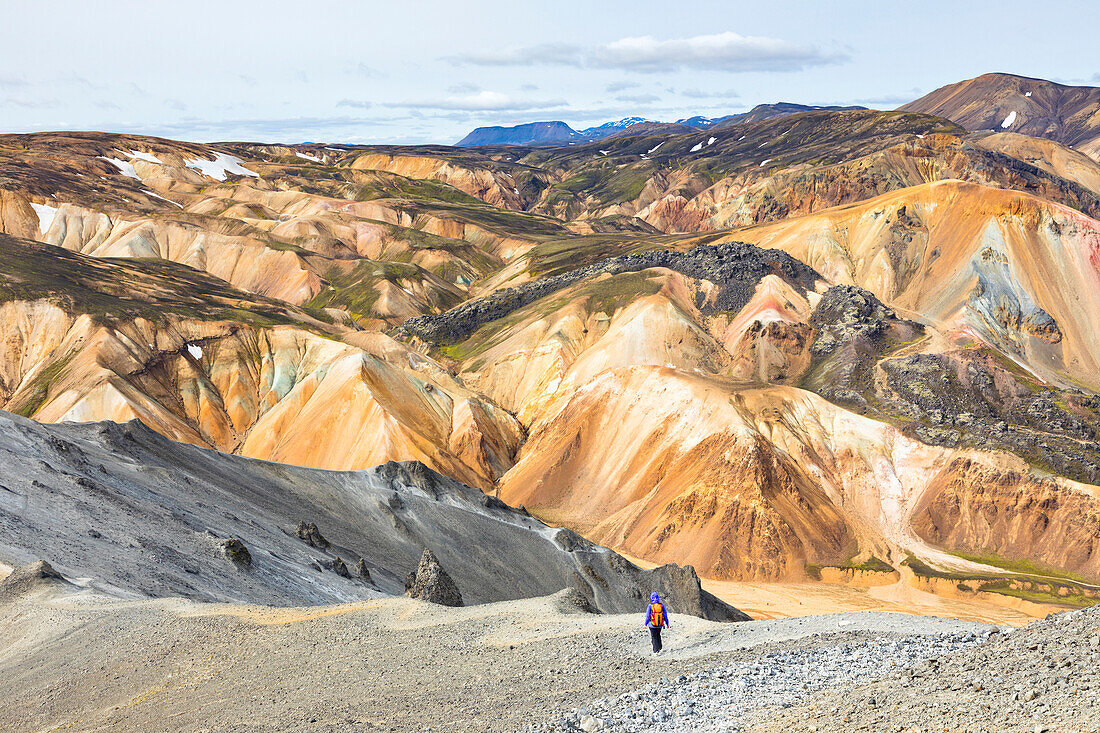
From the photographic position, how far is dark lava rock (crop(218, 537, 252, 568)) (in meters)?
31.0

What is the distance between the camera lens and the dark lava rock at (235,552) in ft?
102

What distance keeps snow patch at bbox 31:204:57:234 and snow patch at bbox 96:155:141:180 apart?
42823mm

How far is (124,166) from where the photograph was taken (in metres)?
188

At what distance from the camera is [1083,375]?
8450 centimetres

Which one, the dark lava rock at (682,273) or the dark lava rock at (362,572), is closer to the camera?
the dark lava rock at (362,572)

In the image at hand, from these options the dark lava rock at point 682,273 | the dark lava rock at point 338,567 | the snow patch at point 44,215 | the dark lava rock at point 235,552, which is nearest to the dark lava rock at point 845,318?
the dark lava rock at point 682,273

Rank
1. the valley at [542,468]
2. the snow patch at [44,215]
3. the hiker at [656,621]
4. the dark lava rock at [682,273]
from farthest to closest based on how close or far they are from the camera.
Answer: the snow patch at [44,215]
the dark lava rock at [682,273]
the valley at [542,468]
the hiker at [656,621]

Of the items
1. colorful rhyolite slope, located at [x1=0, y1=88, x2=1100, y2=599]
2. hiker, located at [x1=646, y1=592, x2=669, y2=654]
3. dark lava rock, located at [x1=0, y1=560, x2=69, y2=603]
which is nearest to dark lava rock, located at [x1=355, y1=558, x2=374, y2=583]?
dark lava rock, located at [x1=0, y1=560, x2=69, y2=603]

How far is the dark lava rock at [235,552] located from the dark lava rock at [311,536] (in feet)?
21.6

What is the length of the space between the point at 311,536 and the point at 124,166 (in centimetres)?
18189

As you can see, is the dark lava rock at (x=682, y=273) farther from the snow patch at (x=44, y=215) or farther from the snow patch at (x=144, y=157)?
the snow patch at (x=144, y=157)

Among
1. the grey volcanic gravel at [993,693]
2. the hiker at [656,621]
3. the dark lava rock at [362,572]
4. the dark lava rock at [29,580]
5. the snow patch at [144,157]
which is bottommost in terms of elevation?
the dark lava rock at [362,572]

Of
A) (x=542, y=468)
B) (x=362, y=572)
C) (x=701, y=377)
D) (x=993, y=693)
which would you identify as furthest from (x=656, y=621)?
(x=701, y=377)

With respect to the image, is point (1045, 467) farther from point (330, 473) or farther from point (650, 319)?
point (330, 473)
